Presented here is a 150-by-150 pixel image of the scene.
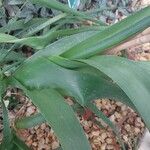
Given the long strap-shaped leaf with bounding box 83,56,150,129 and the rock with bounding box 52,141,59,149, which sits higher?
the long strap-shaped leaf with bounding box 83,56,150,129

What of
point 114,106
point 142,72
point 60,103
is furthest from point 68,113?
point 114,106

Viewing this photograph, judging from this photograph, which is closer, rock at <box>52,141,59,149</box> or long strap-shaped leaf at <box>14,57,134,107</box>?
long strap-shaped leaf at <box>14,57,134,107</box>

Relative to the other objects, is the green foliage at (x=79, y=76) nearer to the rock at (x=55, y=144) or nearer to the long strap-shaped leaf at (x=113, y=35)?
the long strap-shaped leaf at (x=113, y=35)

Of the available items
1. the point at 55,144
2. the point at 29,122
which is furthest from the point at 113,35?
the point at 55,144

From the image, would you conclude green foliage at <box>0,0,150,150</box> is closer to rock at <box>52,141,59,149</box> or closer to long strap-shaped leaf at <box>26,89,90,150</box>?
long strap-shaped leaf at <box>26,89,90,150</box>

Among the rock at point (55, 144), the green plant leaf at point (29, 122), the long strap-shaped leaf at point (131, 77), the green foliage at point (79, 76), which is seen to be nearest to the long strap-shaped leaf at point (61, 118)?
the green foliage at point (79, 76)

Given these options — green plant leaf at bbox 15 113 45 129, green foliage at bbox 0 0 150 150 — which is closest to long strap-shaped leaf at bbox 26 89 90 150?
green foliage at bbox 0 0 150 150

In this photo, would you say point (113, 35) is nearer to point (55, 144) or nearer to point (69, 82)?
point (69, 82)
